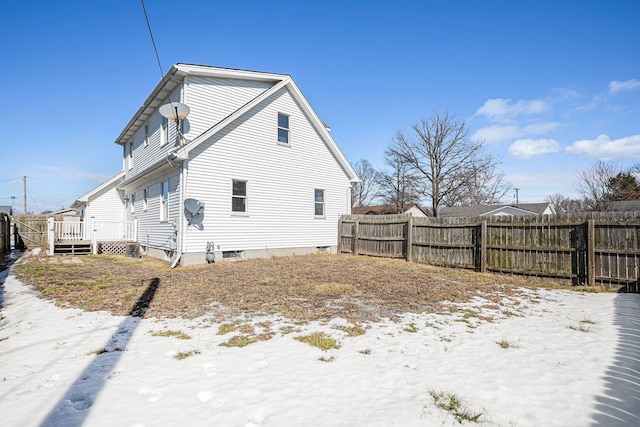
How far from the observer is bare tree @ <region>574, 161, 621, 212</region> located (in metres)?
30.2

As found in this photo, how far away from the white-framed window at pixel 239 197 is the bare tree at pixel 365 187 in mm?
37495

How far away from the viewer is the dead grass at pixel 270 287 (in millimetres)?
5927

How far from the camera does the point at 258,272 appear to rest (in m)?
9.58

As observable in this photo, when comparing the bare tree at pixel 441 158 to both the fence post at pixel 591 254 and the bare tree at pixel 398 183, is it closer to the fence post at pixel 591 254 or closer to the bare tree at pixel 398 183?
the bare tree at pixel 398 183

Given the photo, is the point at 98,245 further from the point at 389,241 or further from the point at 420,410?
the point at 420,410

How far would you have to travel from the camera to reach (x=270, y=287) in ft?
24.9

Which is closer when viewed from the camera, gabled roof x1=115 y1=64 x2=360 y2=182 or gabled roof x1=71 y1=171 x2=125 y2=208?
gabled roof x1=115 y1=64 x2=360 y2=182

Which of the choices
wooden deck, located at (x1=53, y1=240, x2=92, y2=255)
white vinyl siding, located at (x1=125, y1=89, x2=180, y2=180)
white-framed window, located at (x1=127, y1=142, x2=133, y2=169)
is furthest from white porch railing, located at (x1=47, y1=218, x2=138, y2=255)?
white-framed window, located at (x1=127, y1=142, x2=133, y2=169)

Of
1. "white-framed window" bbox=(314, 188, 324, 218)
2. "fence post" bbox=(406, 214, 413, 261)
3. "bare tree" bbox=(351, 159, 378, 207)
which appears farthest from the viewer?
"bare tree" bbox=(351, 159, 378, 207)

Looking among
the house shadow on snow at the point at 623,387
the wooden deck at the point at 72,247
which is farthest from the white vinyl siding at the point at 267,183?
the house shadow on snow at the point at 623,387

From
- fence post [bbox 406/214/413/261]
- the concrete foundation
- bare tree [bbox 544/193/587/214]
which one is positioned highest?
bare tree [bbox 544/193/587/214]

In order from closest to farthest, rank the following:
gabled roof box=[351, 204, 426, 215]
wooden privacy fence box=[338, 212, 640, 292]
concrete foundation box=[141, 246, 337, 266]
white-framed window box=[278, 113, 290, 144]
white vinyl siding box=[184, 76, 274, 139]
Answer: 1. wooden privacy fence box=[338, 212, 640, 292]
2. concrete foundation box=[141, 246, 337, 266]
3. white vinyl siding box=[184, 76, 274, 139]
4. white-framed window box=[278, 113, 290, 144]
5. gabled roof box=[351, 204, 426, 215]

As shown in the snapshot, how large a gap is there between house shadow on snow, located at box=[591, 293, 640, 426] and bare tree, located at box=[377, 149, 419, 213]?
27.2m

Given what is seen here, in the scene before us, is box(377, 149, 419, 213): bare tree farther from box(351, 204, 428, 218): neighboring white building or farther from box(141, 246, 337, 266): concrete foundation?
box(141, 246, 337, 266): concrete foundation
